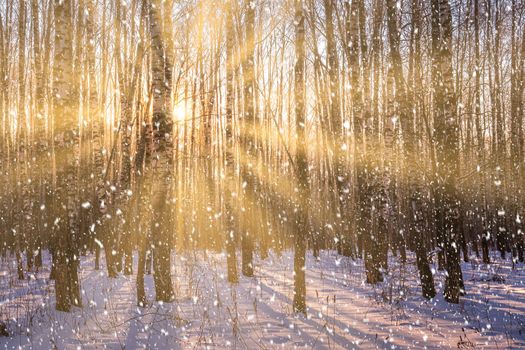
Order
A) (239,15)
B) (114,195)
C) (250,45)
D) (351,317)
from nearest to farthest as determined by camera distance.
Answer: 1. (351,317)
2. (250,45)
3. (239,15)
4. (114,195)

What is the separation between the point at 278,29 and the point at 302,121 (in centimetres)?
1675

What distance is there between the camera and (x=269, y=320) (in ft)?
21.9

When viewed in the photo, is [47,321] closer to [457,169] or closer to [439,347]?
[439,347]

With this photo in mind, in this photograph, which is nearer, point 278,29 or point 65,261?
point 65,261

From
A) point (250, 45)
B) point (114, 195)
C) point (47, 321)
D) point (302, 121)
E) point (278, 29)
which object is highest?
point (278, 29)

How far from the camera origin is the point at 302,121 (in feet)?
24.0

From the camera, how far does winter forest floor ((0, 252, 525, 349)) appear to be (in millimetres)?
5477

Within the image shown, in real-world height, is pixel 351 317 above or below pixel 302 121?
below

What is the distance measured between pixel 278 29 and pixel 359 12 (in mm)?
11785

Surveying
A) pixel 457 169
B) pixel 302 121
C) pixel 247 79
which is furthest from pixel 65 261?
pixel 457 169

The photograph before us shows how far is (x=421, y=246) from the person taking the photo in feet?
28.2

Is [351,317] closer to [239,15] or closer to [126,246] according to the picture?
[126,246]

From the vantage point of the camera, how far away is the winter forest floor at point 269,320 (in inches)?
216

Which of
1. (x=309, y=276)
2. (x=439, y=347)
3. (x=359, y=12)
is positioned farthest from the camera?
(x=309, y=276)
